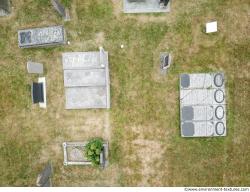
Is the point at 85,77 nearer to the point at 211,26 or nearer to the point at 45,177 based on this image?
the point at 45,177

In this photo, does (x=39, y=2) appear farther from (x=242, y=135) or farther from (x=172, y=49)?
(x=242, y=135)

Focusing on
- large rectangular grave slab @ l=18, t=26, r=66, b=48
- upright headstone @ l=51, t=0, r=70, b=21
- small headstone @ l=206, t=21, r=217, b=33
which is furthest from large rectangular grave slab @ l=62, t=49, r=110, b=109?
small headstone @ l=206, t=21, r=217, b=33

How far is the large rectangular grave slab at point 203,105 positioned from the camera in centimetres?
1928

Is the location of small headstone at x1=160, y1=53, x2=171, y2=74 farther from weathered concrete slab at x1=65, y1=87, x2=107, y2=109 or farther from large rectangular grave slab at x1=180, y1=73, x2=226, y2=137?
weathered concrete slab at x1=65, y1=87, x2=107, y2=109

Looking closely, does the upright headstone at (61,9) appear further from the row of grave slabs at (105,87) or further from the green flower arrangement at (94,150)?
the green flower arrangement at (94,150)

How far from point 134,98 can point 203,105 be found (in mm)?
2954

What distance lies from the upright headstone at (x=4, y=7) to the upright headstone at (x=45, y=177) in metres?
6.88

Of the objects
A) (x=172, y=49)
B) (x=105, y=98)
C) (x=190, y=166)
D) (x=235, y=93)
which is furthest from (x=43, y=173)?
(x=235, y=93)

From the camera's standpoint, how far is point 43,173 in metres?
19.4

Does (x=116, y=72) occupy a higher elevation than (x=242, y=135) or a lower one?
higher

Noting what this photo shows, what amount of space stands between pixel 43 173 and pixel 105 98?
413 centimetres

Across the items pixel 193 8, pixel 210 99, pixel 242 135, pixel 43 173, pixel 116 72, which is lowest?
pixel 43 173

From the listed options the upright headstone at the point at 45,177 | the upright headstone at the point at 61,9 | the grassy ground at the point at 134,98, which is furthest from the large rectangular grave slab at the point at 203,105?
the upright headstone at the point at 45,177

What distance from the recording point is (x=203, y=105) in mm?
19344
